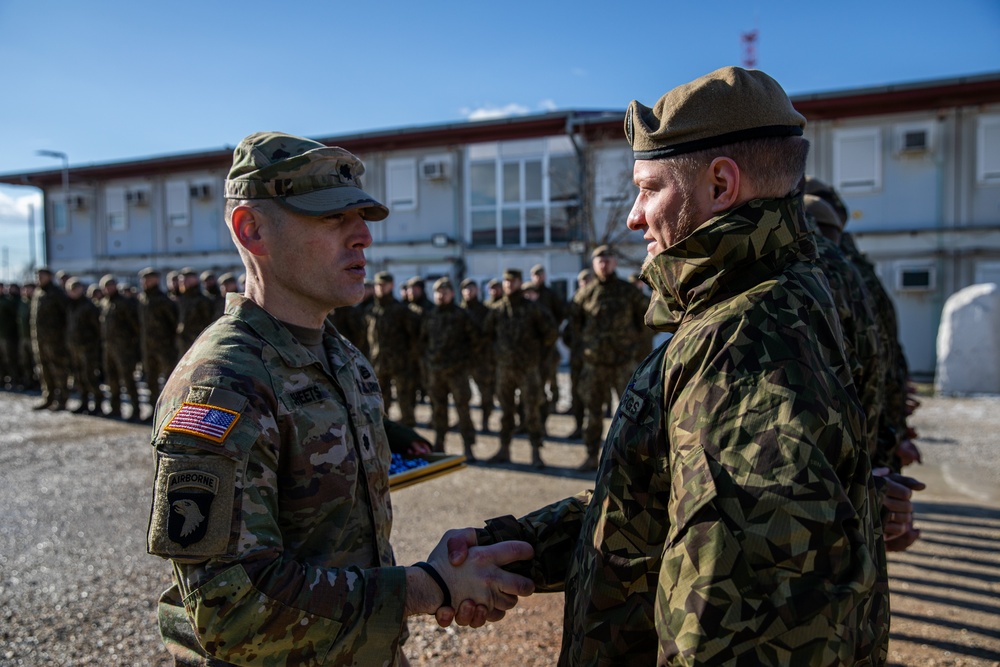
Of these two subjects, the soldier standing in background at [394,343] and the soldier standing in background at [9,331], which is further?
the soldier standing in background at [9,331]

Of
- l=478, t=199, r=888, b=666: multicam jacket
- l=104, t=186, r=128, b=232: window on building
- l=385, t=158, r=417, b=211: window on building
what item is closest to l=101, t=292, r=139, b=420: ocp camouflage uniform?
l=385, t=158, r=417, b=211: window on building

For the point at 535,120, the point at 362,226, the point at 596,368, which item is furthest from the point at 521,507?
the point at 535,120

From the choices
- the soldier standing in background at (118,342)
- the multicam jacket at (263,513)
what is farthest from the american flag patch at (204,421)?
the soldier standing in background at (118,342)

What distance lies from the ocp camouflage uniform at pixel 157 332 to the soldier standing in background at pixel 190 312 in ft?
0.45

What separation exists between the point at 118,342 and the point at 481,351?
604 cm

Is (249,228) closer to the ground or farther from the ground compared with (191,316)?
farther from the ground

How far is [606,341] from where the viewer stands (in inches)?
305

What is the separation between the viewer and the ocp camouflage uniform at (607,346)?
25.2 ft

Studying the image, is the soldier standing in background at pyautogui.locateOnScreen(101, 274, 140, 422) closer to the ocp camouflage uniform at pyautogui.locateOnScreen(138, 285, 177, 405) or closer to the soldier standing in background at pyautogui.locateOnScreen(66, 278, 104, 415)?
the ocp camouflage uniform at pyautogui.locateOnScreen(138, 285, 177, 405)

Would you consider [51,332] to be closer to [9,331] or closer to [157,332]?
[157,332]

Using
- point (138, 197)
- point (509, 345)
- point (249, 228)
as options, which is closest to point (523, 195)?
point (509, 345)

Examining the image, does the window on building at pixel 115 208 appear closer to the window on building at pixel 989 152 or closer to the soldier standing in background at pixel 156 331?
the soldier standing in background at pixel 156 331

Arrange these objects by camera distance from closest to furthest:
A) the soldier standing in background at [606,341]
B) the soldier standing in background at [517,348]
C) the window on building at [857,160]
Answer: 1. the soldier standing in background at [606,341]
2. the soldier standing in background at [517,348]
3. the window on building at [857,160]

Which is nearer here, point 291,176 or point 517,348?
point 291,176
